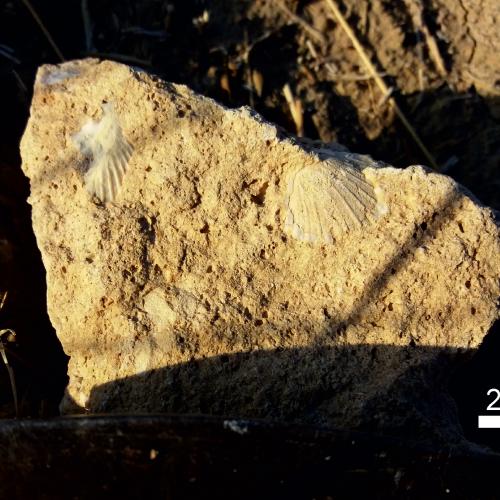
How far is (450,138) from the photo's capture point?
299cm

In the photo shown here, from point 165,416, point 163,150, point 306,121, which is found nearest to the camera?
point 165,416

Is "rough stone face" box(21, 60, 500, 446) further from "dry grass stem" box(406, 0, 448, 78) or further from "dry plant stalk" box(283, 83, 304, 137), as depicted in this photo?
"dry grass stem" box(406, 0, 448, 78)

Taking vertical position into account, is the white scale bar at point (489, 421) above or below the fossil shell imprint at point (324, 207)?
below

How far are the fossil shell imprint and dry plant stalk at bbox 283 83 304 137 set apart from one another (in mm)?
901

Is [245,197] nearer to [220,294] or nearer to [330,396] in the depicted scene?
[220,294]

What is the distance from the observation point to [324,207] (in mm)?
2037

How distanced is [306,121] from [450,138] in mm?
508

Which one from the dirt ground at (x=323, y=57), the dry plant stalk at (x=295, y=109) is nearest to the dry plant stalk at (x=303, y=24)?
the dirt ground at (x=323, y=57)

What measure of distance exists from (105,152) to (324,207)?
0.57 m

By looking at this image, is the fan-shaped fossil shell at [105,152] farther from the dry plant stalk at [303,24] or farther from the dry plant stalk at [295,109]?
the dry plant stalk at [303,24]

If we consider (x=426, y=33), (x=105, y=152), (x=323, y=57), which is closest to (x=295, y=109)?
(x=323, y=57)

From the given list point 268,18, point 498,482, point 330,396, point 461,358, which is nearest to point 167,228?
point 330,396

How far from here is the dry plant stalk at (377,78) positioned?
9.67 ft

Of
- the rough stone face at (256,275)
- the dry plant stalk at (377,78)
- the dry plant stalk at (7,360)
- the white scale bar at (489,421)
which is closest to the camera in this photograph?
the rough stone face at (256,275)
